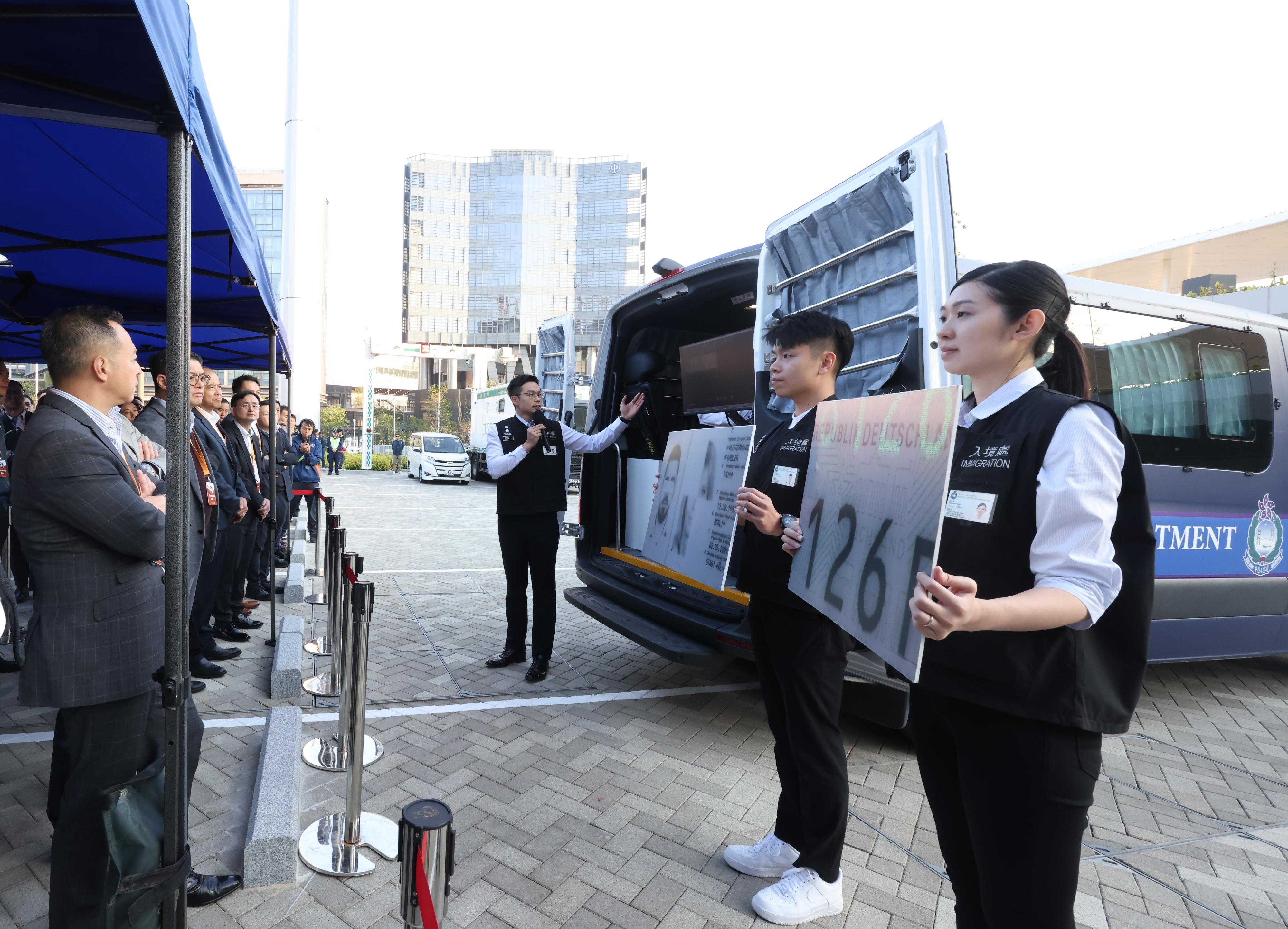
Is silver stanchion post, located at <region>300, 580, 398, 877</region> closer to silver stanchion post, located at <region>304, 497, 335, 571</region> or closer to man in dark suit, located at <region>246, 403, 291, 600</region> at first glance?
man in dark suit, located at <region>246, 403, 291, 600</region>

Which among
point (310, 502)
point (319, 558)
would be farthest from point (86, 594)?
point (310, 502)

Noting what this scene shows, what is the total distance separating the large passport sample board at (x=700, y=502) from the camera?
9.72 feet

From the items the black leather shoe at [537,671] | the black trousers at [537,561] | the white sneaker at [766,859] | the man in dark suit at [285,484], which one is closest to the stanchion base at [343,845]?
the white sneaker at [766,859]

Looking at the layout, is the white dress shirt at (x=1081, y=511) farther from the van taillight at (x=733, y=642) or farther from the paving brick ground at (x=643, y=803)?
the van taillight at (x=733, y=642)

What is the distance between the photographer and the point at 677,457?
352 cm

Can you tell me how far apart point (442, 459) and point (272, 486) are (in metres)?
17.5

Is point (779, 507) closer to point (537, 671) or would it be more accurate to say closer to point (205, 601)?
point (537, 671)

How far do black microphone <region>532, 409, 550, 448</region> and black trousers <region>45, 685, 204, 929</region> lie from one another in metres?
2.91

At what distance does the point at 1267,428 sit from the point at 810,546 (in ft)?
14.4

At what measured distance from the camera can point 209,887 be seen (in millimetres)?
2441

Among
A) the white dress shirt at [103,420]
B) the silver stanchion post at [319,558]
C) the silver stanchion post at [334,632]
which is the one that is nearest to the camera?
the white dress shirt at [103,420]

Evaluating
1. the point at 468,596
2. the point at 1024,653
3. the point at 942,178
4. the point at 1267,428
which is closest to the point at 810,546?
the point at 1024,653

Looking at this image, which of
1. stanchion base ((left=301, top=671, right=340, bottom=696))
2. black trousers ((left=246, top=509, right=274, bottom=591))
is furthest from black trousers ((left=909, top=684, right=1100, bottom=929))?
black trousers ((left=246, top=509, right=274, bottom=591))

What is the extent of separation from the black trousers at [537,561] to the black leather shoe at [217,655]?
1.92 metres
